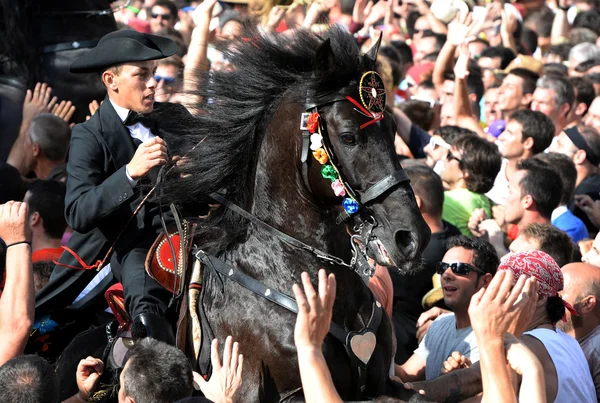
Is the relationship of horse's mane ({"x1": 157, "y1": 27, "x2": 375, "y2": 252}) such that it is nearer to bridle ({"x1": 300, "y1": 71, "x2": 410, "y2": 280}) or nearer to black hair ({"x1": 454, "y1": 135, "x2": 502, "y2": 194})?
bridle ({"x1": 300, "y1": 71, "x2": 410, "y2": 280})

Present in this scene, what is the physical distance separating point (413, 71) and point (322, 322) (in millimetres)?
10386

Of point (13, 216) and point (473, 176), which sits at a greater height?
point (13, 216)

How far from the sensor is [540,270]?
5340mm

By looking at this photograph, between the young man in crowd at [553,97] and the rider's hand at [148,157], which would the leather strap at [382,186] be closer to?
the rider's hand at [148,157]

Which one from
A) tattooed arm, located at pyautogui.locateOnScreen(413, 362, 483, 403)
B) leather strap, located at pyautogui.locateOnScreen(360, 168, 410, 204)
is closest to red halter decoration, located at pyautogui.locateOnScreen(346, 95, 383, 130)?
leather strap, located at pyautogui.locateOnScreen(360, 168, 410, 204)

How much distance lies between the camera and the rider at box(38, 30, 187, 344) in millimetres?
5141

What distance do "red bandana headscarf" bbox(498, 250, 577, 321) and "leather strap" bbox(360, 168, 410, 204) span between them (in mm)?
984

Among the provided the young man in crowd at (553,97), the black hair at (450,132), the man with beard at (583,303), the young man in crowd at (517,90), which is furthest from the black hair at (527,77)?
the man with beard at (583,303)

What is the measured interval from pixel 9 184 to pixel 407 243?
3880 millimetres

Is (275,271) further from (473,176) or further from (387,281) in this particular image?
(473,176)

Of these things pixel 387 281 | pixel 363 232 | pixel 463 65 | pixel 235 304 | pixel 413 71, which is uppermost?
pixel 363 232

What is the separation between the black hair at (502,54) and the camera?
47.0 feet

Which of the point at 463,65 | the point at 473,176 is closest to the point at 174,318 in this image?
the point at 473,176

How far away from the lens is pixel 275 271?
16.1ft
